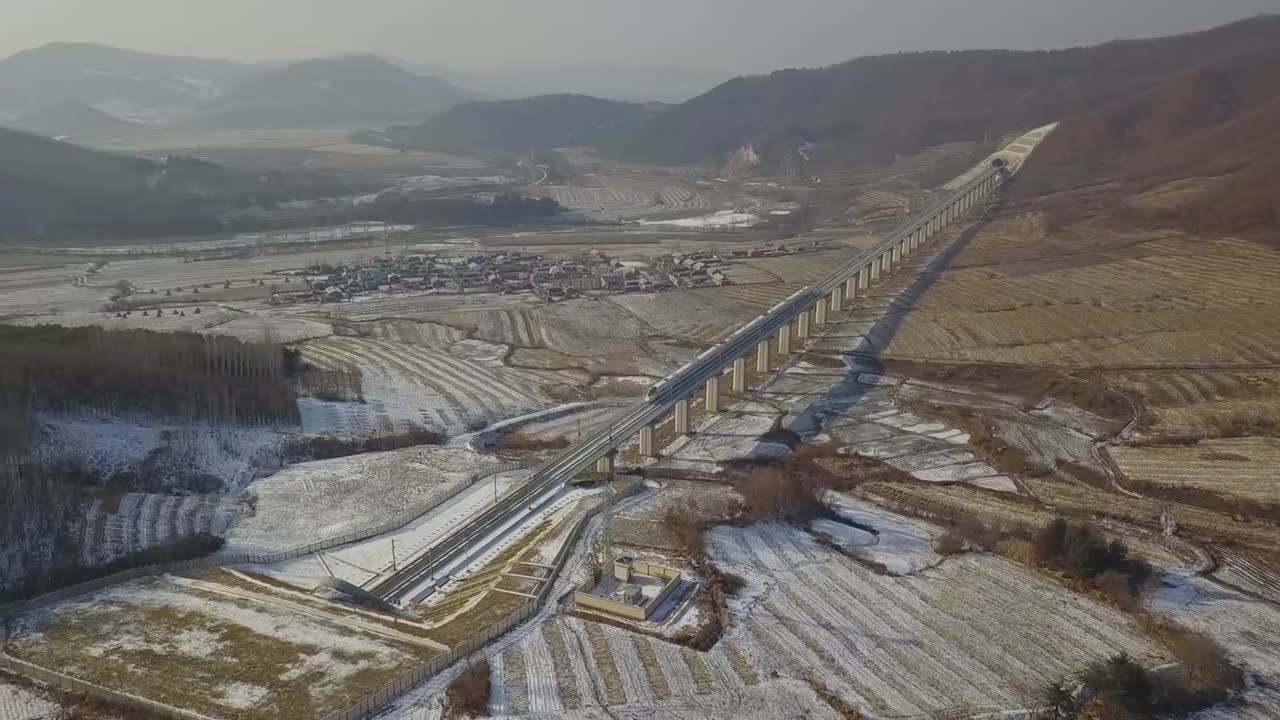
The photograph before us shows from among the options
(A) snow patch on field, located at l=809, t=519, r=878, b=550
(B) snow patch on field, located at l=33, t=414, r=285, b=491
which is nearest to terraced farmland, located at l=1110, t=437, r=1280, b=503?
(A) snow patch on field, located at l=809, t=519, r=878, b=550

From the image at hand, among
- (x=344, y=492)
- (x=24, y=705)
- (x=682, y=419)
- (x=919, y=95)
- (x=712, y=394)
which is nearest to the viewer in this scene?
(x=24, y=705)

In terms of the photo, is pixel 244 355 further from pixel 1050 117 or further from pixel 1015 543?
pixel 1050 117

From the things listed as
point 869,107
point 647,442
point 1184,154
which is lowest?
point 647,442

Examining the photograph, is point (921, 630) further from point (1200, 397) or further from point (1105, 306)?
point (1105, 306)

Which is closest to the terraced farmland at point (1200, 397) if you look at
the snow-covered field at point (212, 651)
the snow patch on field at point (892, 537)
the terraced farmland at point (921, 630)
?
the snow patch on field at point (892, 537)

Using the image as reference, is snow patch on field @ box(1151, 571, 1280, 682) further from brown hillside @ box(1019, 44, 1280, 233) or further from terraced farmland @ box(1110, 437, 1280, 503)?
brown hillside @ box(1019, 44, 1280, 233)

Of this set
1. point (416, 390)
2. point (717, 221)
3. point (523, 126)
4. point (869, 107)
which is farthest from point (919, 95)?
point (416, 390)

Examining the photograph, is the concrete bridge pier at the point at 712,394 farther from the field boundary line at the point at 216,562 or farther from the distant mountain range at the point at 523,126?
the distant mountain range at the point at 523,126
